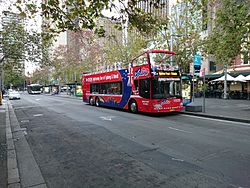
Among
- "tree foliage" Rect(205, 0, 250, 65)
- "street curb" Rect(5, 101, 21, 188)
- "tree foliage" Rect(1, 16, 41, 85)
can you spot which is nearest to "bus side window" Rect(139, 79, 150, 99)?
"tree foliage" Rect(205, 0, 250, 65)

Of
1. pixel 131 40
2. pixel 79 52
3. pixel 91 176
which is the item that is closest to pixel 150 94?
pixel 91 176

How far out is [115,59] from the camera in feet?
86.1

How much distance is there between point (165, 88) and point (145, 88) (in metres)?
1.22

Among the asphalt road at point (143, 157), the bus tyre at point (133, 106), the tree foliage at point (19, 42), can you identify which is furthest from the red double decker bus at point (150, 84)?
the tree foliage at point (19, 42)

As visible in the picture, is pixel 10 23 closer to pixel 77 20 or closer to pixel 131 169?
pixel 77 20

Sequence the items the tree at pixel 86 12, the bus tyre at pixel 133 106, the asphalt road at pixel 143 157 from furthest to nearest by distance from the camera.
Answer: the bus tyre at pixel 133 106 → the tree at pixel 86 12 → the asphalt road at pixel 143 157

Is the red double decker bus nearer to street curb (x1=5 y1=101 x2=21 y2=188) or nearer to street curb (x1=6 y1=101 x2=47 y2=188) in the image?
street curb (x1=6 y1=101 x2=47 y2=188)

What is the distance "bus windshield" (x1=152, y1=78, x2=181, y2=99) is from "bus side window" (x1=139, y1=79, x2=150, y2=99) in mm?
336

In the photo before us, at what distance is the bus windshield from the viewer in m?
12.6

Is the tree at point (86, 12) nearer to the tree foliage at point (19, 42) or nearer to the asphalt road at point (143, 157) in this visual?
the asphalt road at point (143, 157)

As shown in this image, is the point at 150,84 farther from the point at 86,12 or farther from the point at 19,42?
the point at 19,42

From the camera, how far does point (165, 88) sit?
12.9m

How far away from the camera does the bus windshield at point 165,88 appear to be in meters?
12.6

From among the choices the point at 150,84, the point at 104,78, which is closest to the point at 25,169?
the point at 150,84
